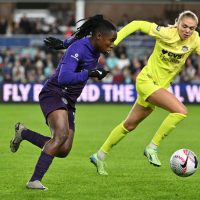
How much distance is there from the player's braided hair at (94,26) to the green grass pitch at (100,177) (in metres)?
1.73

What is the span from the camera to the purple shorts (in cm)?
847

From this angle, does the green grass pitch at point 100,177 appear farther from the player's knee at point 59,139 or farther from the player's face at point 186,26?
the player's face at point 186,26

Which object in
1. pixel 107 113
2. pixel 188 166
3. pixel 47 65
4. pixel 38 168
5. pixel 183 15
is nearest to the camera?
pixel 38 168

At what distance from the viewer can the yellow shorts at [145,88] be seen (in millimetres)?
9922

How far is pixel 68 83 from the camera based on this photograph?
8.09m

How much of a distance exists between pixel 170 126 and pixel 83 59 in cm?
187

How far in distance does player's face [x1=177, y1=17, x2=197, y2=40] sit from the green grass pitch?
1.79m

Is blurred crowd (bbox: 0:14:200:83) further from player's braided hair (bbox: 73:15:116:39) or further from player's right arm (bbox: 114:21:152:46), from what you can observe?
player's braided hair (bbox: 73:15:116:39)

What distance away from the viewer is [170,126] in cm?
973

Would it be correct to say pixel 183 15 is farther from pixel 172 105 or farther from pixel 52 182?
pixel 52 182

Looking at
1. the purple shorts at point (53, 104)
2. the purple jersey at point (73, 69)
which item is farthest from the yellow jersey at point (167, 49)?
the purple shorts at point (53, 104)

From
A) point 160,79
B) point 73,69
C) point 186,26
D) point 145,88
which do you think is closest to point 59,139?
point 73,69

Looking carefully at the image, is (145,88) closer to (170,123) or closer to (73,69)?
(170,123)

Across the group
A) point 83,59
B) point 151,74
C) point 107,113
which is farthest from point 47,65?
point 83,59
